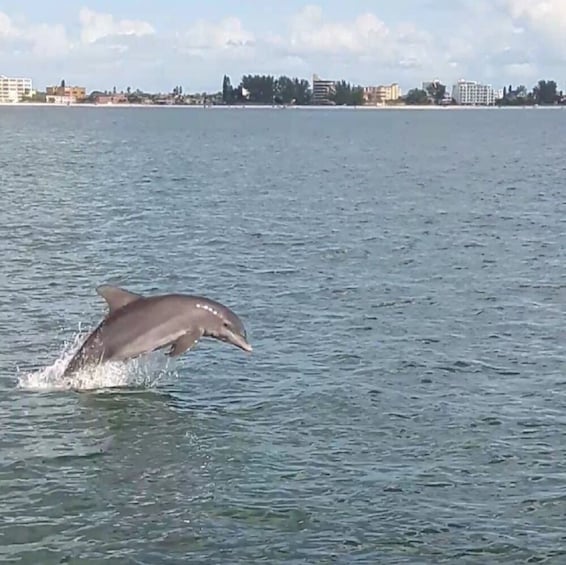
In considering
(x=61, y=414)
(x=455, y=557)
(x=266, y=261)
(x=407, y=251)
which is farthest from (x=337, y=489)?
(x=407, y=251)

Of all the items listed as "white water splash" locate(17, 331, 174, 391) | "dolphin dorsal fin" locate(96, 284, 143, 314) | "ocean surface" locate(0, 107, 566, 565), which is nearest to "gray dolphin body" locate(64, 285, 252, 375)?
"dolphin dorsal fin" locate(96, 284, 143, 314)

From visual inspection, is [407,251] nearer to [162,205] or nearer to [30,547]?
[162,205]

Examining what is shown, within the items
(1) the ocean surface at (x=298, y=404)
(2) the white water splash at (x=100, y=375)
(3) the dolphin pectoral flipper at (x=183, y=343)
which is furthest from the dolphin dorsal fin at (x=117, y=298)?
(1) the ocean surface at (x=298, y=404)

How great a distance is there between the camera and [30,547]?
14125 millimetres

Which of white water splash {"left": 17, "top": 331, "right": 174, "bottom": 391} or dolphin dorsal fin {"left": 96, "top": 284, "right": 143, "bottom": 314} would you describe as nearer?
dolphin dorsal fin {"left": 96, "top": 284, "right": 143, "bottom": 314}

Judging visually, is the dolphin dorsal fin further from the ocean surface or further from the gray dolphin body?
the ocean surface

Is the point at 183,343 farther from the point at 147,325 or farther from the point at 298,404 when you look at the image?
the point at 298,404

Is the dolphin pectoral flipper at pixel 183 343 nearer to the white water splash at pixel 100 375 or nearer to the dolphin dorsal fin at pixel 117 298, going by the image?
the dolphin dorsal fin at pixel 117 298

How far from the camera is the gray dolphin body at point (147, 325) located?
19.1m

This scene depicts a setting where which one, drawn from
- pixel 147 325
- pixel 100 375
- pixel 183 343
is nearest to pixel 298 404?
pixel 183 343

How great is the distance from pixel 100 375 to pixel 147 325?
6.48 ft

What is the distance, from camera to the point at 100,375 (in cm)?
2050

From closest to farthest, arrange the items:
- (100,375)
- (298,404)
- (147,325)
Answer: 1. (147,325)
2. (298,404)
3. (100,375)

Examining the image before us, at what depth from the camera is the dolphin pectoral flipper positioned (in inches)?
752
